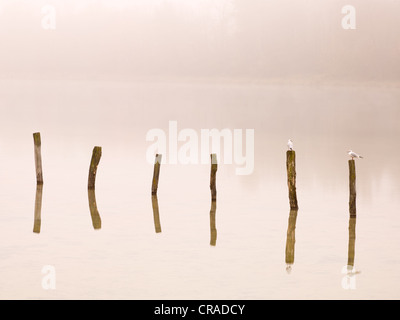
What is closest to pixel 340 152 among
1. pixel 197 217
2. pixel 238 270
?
pixel 197 217

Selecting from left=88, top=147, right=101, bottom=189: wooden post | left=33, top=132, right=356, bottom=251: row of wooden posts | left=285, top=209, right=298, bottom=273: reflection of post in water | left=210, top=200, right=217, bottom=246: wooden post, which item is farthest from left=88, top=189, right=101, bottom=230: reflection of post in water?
left=285, top=209, right=298, bottom=273: reflection of post in water

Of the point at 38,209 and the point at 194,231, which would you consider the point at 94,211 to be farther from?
the point at 194,231

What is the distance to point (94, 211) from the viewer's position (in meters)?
27.1

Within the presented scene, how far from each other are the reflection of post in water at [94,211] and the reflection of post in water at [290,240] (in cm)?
548

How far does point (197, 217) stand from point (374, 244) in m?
5.87

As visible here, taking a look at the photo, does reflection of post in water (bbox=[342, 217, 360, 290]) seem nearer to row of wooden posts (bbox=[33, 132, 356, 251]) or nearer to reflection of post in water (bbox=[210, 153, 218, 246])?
row of wooden posts (bbox=[33, 132, 356, 251])

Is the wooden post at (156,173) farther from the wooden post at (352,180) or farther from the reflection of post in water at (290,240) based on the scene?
the wooden post at (352,180)

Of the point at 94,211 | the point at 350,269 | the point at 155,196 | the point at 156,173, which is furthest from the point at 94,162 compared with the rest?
the point at 350,269

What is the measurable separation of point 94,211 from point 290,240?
6716 mm

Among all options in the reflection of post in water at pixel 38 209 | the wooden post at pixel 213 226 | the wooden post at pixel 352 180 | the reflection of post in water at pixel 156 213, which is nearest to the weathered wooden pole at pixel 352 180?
the wooden post at pixel 352 180

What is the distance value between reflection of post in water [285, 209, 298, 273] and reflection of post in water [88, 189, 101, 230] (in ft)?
18.0
